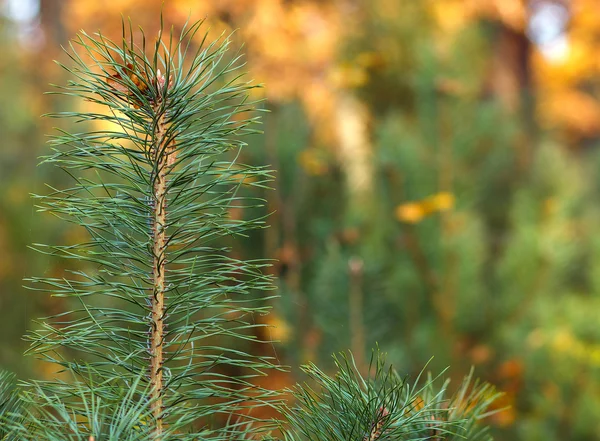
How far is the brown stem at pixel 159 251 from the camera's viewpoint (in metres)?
0.42

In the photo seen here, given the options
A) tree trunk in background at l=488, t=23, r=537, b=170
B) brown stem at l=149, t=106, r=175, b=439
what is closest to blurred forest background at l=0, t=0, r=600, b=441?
tree trunk in background at l=488, t=23, r=537, b=170

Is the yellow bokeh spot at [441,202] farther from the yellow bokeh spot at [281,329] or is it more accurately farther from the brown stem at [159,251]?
the brown stem at [159,251]

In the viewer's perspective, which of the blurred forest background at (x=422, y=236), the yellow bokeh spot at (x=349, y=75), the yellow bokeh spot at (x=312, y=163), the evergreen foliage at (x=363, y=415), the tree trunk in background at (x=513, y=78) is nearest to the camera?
the evergreen foliage at (x=363, y=415)

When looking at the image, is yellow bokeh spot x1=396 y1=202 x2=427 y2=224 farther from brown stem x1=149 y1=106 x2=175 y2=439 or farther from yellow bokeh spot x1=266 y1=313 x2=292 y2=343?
brown stem x1=149 y1=106 x2=175 y2=439

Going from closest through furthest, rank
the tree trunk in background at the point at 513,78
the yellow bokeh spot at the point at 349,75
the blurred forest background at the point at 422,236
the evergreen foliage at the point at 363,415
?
1. the evergreen foliage at the point at 363,415
2. the blurred forest background at the point at 422,236
3. the yellow bokeh spot at the point at 349,75
4. the tree trunk in background at the point at 513,78

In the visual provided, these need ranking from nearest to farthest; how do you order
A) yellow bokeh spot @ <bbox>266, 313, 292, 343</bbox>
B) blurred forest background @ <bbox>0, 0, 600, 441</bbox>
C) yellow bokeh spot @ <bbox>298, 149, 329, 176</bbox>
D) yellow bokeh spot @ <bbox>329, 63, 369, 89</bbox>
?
blurred forest background @ <bbox>0, 0, 600, 441</bbox>, yellow bokeh spot @ <bbox>266, 313, 292, 343</bbox>, yellow bokeh spot @ <bbox>298, 149, 329, 176</bbox>, yellow bokeh spot @ <bbox>329, 63, 369, 89</bbox>

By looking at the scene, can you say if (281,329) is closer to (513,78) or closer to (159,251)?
(159,251)

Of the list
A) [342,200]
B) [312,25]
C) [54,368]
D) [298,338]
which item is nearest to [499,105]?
[342,200]

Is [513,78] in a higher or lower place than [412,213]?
higher

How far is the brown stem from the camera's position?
0.42m

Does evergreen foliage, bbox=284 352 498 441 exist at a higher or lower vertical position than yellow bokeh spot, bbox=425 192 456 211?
lower

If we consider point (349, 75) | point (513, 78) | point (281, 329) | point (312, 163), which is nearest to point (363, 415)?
point (281, 329)

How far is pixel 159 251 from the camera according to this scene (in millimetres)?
427

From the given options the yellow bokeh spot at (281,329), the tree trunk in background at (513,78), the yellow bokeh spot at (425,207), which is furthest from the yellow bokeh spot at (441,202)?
the tree trunk in background at (513,78)
